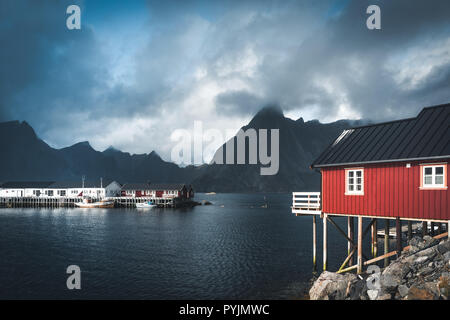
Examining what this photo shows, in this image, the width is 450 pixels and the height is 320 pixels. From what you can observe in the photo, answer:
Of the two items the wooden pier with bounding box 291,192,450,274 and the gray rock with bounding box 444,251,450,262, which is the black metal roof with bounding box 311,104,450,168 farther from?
the gray rock with bounding box 444,251,450,262

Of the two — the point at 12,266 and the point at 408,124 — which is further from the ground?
the point at 408,124

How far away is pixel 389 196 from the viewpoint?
21.5 meters

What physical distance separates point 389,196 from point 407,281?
20.2 ft

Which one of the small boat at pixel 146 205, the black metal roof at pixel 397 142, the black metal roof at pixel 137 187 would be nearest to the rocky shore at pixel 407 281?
the black metal roof at pixel 397 142

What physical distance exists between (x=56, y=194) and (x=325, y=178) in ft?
383

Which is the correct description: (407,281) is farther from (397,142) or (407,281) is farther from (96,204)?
(96,204)

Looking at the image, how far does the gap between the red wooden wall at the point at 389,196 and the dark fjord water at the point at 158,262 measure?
7268 millimetres

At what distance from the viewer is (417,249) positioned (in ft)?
65.0

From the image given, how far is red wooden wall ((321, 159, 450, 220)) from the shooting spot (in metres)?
19.5

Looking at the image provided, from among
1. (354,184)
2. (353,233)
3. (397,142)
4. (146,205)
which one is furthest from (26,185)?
(397,142)

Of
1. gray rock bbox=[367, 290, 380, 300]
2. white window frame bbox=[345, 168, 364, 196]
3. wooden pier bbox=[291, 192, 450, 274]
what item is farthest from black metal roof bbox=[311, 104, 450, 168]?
gray rock bbox=[367, 290, 380, 300]

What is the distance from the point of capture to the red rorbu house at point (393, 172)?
1958 cm
